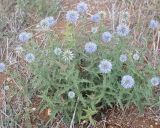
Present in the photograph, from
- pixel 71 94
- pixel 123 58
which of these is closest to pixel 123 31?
pixel 123 58

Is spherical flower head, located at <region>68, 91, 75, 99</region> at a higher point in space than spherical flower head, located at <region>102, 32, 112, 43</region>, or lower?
lower

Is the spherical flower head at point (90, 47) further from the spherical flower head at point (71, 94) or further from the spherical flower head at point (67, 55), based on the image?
the spherical flower head at point (71, 94)

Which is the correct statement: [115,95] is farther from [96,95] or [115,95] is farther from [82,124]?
[82,124]

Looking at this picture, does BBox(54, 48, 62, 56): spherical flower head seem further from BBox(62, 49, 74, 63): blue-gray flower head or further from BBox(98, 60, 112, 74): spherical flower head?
BBox(98, 60, 112, 74): spherical flower head

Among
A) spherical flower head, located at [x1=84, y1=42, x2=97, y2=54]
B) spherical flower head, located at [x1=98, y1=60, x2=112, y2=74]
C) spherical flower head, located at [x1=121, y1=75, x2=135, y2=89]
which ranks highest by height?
spherical flower head, located at [x1=84, y1=42, x2=97, y2=54]

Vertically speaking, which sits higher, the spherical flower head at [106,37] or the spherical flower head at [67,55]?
the spherical flower head at [106,37]

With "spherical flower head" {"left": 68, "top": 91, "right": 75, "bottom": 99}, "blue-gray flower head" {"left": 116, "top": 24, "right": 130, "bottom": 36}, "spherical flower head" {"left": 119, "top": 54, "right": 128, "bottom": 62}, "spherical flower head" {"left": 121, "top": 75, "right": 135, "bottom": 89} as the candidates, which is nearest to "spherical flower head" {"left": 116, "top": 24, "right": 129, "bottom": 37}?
"blue-gray flower head" {"left": 116, "top": 24, "right": 130, "bottom": 36}

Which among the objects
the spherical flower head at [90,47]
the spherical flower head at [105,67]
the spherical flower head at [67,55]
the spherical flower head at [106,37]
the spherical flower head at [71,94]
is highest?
the spherical flower head at [106,37]

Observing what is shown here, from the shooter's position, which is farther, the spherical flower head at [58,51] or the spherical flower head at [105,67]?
the spherical flower head at [58,51]

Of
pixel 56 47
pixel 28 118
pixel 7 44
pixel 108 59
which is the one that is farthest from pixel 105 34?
pixel 7 44

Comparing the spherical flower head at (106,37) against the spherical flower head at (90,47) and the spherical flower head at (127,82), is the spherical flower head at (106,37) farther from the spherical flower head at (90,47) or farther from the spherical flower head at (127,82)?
the spherical flower head at (127,82)

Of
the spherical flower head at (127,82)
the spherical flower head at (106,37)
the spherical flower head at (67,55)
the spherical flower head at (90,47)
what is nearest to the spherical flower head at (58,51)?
the spherical flower head at (67,55)

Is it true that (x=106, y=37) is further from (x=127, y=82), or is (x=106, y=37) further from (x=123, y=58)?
(x=127, y=82)

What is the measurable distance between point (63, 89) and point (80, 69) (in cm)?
18
